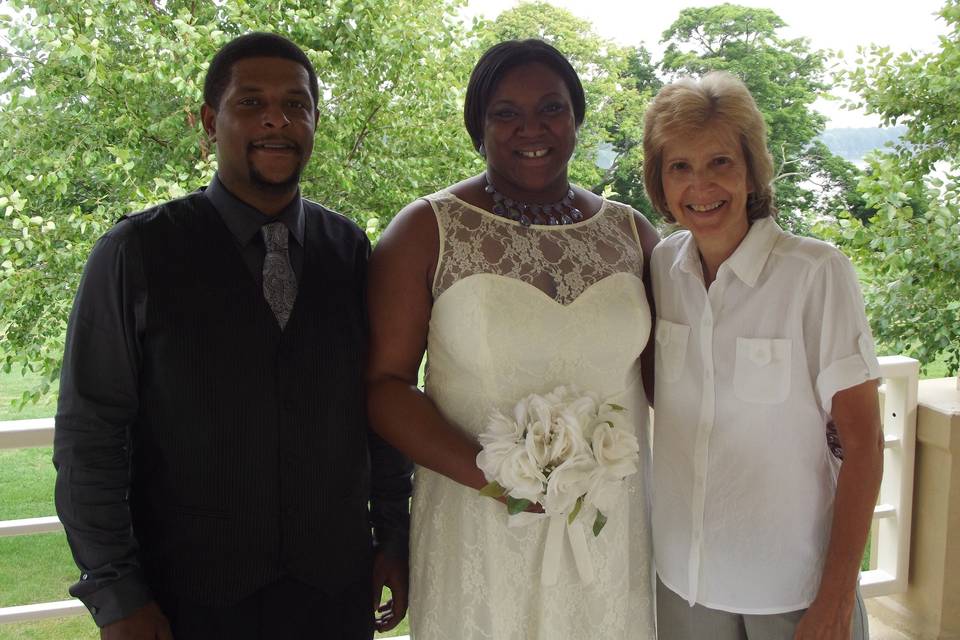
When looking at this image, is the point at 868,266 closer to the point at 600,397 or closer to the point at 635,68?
the point at 635,68

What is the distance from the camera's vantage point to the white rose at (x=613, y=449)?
5.80 ft

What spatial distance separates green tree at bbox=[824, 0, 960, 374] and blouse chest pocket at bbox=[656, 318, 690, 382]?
3310mm

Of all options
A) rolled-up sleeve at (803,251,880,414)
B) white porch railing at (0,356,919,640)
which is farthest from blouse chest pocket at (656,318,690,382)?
white porch railing at (0,356,919,640)

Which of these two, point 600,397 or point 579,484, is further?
point 600,397

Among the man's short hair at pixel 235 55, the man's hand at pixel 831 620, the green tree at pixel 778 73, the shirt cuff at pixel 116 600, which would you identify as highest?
the green tree at pixel 778 73

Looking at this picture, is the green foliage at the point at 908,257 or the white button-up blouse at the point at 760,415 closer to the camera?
the white button-up blouse at the point at 760,415

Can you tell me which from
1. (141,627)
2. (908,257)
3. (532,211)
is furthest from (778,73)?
(141,627)

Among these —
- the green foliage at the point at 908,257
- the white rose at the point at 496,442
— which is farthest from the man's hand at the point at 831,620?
the green foliage at the point at 908,257

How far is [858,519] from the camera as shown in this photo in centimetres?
184

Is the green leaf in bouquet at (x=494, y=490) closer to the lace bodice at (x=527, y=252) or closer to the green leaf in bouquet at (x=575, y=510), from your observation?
the green leaf in bouquet at (x=575, y=510)

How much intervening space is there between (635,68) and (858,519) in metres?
5.55

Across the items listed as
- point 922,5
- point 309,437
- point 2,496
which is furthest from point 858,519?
point 2,496

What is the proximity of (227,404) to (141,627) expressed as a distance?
18.4 inches

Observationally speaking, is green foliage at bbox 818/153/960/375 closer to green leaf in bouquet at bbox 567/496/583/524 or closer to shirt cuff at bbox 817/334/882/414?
shirt cuff at bbox 817/334/882/414
